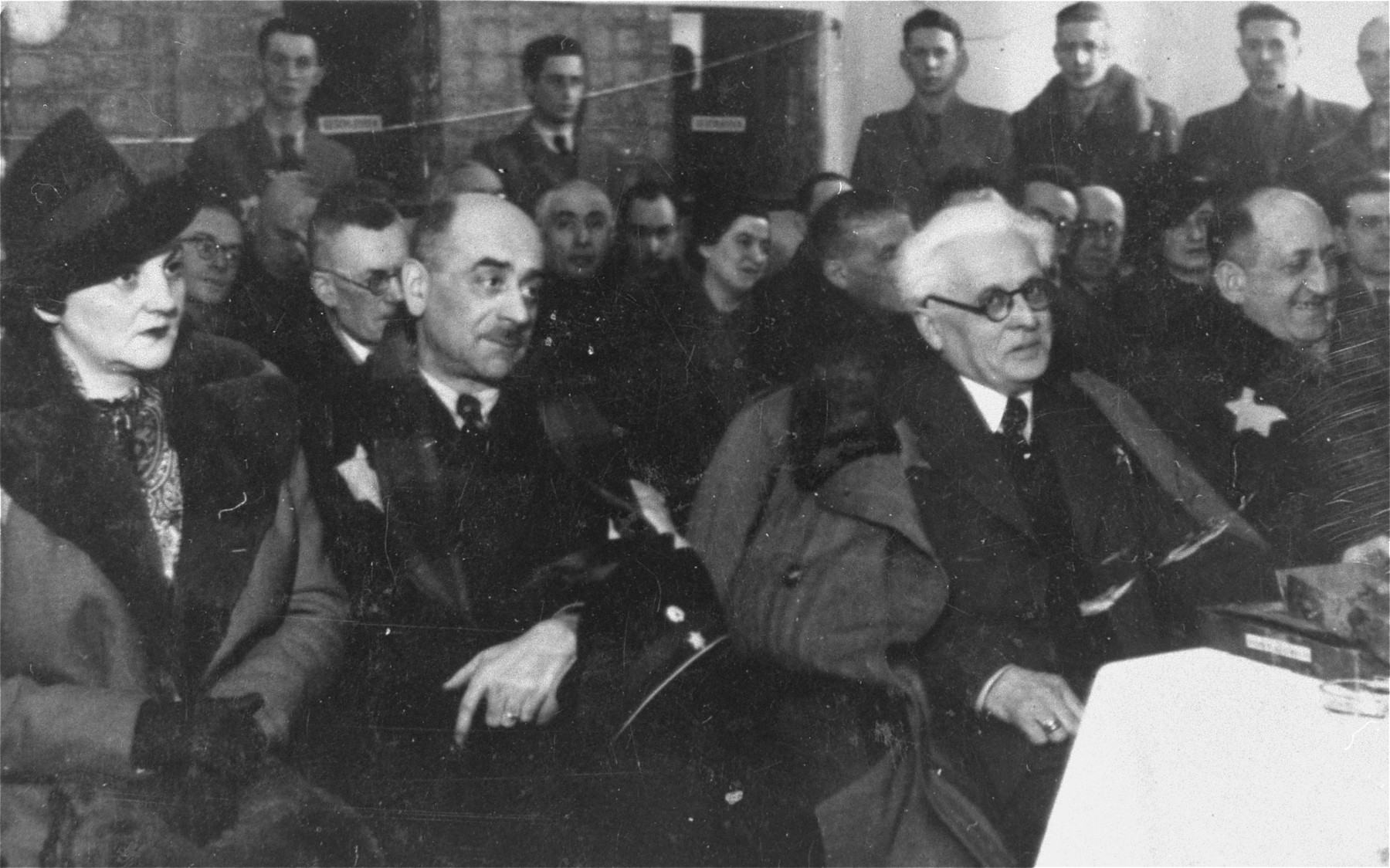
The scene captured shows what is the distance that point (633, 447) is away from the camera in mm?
3414

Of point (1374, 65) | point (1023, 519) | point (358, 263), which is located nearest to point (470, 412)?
point (358, 263)

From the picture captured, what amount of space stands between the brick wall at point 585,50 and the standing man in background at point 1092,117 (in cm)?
93

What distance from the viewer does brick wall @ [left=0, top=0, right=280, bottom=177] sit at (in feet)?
10.9

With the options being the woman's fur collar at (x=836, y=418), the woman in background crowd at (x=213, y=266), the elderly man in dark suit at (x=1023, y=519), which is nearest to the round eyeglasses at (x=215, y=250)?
the woman in background crowd at (x=213, y=266)

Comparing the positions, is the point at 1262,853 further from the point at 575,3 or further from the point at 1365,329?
the point at 575,3

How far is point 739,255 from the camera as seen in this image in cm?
346

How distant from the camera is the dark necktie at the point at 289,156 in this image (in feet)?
11.0

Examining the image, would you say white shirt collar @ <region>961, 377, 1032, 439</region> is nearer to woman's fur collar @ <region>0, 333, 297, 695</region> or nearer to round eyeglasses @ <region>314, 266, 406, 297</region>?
round eyeglasses @ <region>314, 266, 406, 297</region>

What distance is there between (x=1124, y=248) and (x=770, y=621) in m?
1.32

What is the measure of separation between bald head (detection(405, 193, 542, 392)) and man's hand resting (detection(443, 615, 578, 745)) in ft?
2.13

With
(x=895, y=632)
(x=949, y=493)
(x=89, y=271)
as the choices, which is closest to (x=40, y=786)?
(x=89, y=271)

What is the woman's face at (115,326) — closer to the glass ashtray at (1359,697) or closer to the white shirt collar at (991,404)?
the white shirt collar at (991,404)

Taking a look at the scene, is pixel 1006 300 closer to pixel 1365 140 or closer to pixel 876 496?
pixel 876 496

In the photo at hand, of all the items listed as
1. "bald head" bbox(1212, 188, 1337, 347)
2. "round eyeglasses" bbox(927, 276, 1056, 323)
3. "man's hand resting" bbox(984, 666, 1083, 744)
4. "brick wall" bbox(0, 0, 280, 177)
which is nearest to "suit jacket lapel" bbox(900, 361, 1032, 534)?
"round eyeglasses" bbox(927, 276, 1056, 323)
